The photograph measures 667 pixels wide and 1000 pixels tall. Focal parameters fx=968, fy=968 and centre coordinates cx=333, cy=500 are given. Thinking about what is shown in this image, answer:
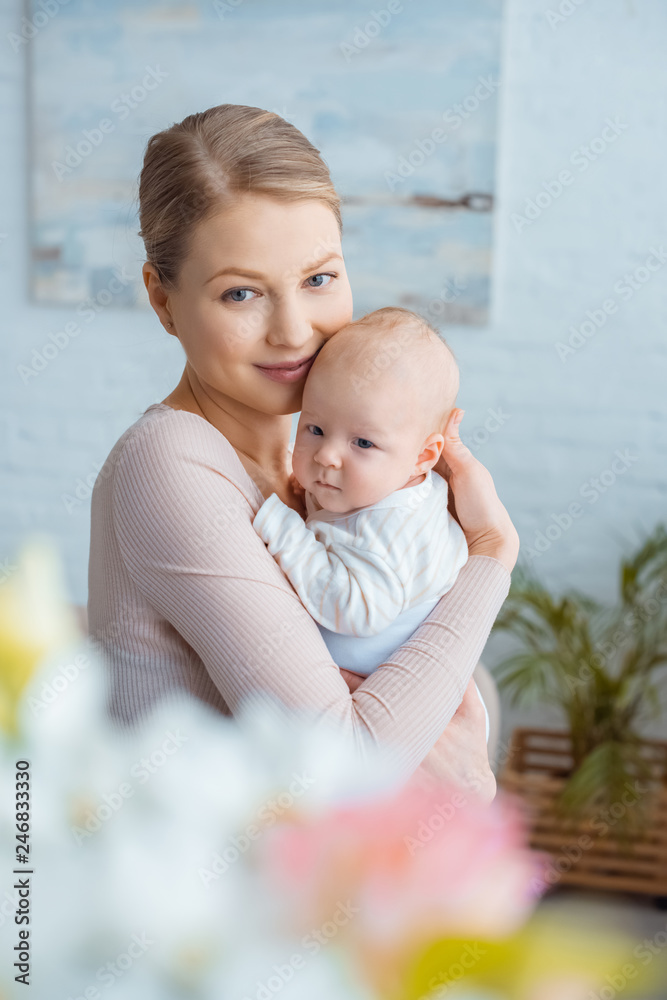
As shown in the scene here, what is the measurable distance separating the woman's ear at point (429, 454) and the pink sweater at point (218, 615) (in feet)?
0.48

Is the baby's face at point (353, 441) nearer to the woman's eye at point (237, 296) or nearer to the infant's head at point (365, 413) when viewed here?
the infant's head at point (365, 413)

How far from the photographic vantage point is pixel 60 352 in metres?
3.58

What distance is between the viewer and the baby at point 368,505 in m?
1.05

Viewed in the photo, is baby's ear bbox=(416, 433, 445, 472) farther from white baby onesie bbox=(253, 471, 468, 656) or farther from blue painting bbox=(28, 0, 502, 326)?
blue painting bbox=(28, 0, 502, 326)

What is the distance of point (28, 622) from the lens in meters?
0.26

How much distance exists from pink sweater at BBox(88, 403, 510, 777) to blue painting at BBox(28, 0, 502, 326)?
7.65 feet

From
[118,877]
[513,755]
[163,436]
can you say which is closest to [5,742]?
[118,877]

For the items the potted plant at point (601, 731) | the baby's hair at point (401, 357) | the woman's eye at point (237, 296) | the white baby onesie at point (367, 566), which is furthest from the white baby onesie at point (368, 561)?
the potted plant at point (601, 731)

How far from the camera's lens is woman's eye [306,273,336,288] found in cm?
106

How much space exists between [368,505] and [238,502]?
0.18 m

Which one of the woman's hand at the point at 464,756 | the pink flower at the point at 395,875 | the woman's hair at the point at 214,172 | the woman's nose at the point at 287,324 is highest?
the woman's hair at the point at 214,172

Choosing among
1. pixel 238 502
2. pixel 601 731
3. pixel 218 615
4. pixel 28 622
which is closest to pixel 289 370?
pixel 238 502

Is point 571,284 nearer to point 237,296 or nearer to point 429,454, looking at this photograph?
point 429,454

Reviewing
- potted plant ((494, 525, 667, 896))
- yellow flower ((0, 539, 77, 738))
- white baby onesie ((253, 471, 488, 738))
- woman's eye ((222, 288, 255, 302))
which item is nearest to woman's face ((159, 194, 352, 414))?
woman's eye ((222, 288, 255, 302))
